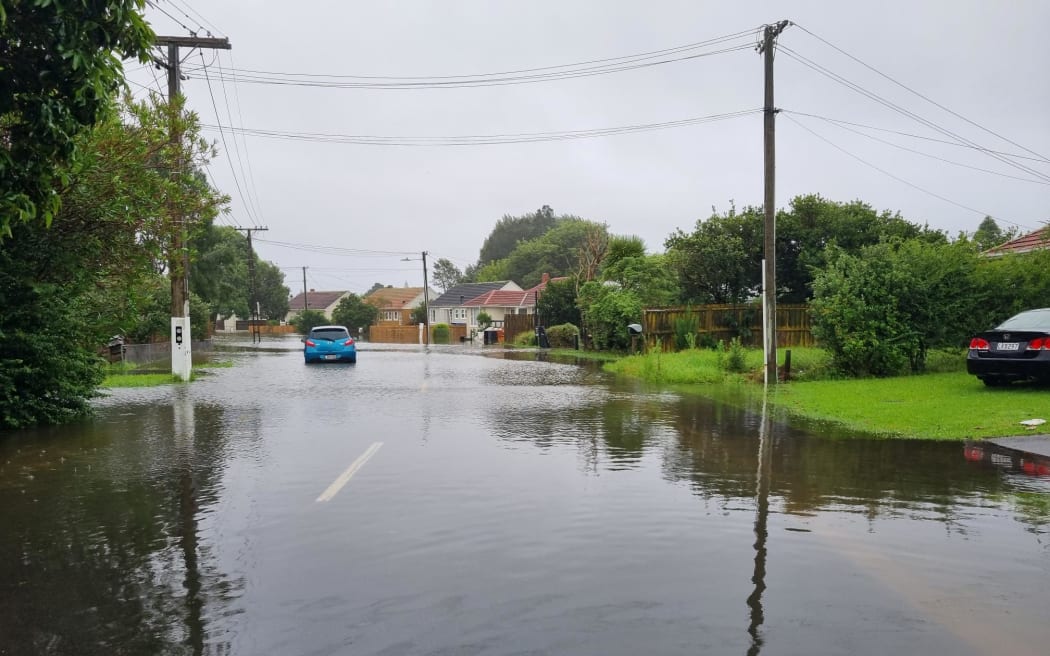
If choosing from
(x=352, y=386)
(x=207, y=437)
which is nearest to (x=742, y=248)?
(x=352, y=386)

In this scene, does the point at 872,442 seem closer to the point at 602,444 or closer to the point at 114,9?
the point at 602,444

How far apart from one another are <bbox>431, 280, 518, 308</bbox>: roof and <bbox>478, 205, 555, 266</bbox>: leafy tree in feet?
134

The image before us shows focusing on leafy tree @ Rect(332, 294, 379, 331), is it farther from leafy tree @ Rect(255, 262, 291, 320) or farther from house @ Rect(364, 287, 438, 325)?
leafy tree @ Rect(255, 262, 291, 320)

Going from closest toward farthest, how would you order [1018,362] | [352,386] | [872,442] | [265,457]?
1. [265,457]
2. [872,442]
3. [1018,362]
4. [352,386]

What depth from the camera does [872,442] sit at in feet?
36.0

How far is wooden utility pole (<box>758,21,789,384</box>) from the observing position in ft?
66.6

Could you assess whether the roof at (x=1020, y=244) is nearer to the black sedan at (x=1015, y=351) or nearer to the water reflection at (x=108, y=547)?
the black sedan at (x=1015, y=351)

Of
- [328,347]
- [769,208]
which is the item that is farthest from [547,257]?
[769,208]

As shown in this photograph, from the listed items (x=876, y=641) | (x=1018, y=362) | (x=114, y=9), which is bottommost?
(x=876, y=641)

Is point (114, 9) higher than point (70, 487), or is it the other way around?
point (114, 9)

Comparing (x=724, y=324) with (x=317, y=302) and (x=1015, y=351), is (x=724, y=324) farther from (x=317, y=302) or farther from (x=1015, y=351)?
(x=317, y=302)

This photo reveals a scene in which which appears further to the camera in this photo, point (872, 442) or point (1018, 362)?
point (1018, 362)

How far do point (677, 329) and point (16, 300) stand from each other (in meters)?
21.3

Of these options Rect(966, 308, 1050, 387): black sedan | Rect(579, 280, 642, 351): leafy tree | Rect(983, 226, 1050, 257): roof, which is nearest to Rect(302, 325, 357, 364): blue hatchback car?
Rect(579, 280, 642, 351): leafy tree
